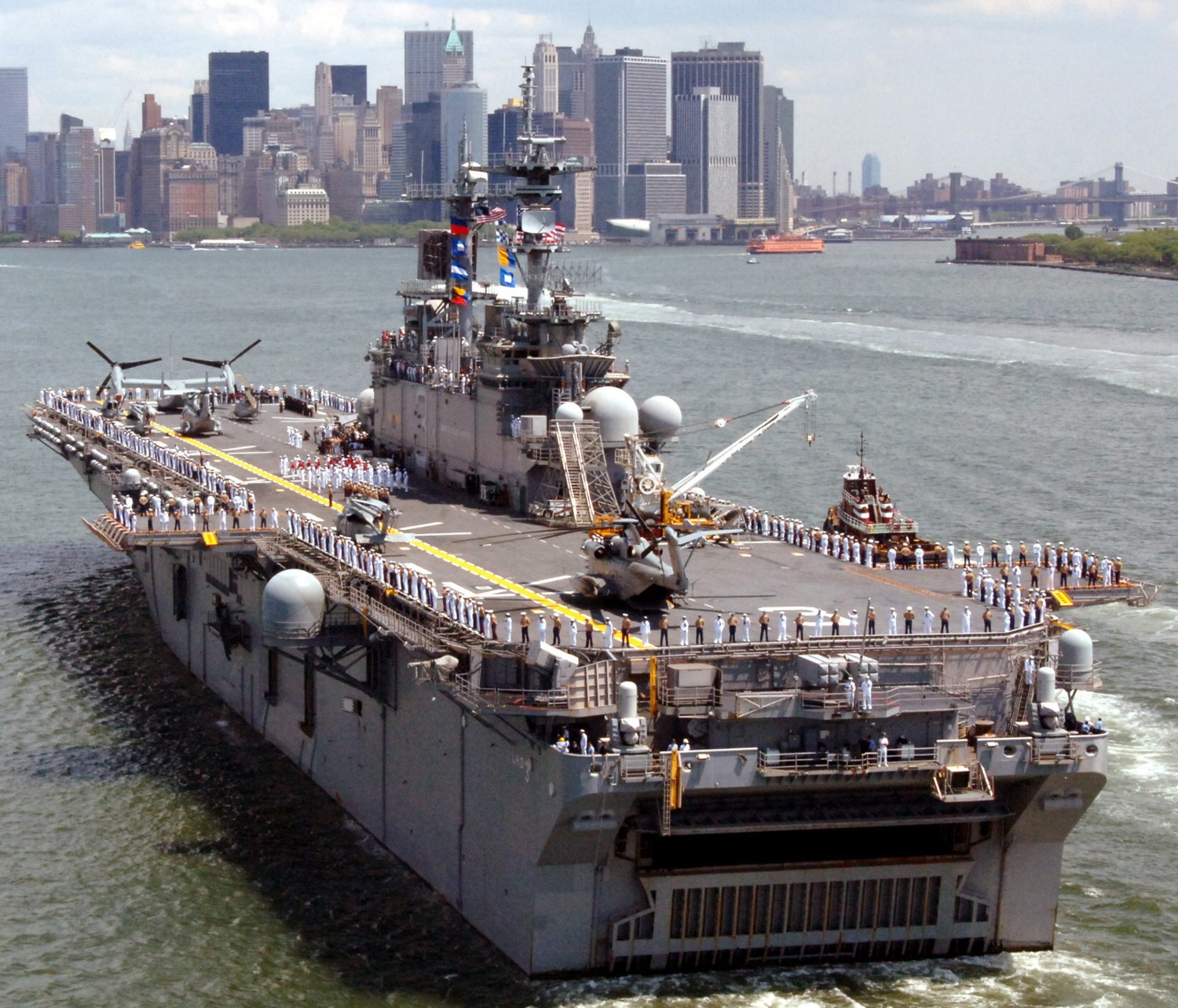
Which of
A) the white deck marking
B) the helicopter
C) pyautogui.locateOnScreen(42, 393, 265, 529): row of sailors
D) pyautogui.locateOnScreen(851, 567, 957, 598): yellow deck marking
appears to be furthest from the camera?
the helicopter

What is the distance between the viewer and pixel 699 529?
104 ft

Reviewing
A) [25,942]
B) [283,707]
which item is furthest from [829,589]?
[25,942]

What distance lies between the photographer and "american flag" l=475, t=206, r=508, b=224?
47175 mm

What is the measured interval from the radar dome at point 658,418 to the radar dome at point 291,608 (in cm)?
1058

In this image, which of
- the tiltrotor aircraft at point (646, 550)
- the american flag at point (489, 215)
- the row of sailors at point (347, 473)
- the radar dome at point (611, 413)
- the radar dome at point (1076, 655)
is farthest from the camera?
the american flag at point (489, 215)

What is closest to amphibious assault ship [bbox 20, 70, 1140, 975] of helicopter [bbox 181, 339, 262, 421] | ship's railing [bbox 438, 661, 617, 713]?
ship's railing [bbox 438, 661, 617, 713]

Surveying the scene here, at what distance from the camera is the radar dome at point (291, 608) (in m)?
32.0

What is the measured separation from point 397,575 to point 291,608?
8.07ft

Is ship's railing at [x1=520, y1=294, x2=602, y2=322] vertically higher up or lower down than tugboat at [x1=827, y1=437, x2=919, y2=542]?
higher up

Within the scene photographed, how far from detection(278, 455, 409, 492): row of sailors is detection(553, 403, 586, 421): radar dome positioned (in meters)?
7.32

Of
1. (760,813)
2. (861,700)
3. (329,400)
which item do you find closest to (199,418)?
(329,400)

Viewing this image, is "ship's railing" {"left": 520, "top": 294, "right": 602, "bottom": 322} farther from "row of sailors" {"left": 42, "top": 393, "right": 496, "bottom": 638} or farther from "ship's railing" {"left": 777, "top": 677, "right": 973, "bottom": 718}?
"ship's railing" {"left": 777, "top": 677, "right": 973, "bottom": 718}

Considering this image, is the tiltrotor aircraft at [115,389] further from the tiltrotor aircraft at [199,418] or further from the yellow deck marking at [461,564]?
the yellow deck marking at [461,564]

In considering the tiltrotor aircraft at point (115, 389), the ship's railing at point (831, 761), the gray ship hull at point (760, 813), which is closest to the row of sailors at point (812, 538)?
the gray ship hull at point (760, 813)
